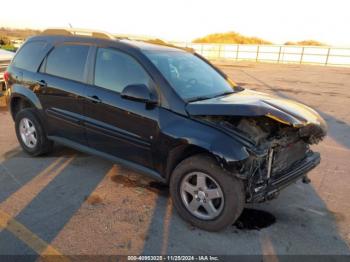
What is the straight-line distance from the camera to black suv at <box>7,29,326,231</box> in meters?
3.27

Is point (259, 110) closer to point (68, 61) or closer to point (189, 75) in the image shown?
point (189, 75)

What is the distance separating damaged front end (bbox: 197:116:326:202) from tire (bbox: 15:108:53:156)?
2.82m

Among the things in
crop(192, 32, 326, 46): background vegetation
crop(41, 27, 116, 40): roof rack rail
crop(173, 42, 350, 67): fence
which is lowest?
crop(192, 32, 326, 46): background vegetation

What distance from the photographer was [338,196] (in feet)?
14.1

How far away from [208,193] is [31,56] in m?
3.54

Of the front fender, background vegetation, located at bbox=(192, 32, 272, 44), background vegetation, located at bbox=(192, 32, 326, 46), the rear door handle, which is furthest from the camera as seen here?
background vegetation, located at bbox=(192, 32, 272, 44)

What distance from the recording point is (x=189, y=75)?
4246 millimetres

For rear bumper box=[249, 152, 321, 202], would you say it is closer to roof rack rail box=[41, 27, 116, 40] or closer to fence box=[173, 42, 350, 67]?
roof rack rail box=[41, 27, 116, 40]

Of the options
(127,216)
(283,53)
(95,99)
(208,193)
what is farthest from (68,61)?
(283,53)

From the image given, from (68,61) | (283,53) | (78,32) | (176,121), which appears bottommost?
(283,53)

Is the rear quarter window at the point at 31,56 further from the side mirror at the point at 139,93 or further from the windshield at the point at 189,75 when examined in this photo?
the side mirror at the point at 139,93

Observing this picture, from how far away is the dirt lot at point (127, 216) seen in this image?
10.4ft

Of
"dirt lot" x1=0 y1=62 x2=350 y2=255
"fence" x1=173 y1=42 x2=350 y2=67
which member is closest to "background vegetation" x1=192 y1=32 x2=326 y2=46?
"fence" x1=173 y1=42 x2=350 y2=67

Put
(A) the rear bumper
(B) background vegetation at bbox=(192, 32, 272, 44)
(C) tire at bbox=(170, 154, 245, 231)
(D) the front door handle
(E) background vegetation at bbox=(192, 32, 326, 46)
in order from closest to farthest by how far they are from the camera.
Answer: (C) tire at bbox=(170, 154, 245, 231) → (A) the rear bumper → (D) the front door handle → (E) background vegetation at bbox=(192, 32, 326, 46) → (B) background vegetation at bbox=(192, 32, 272, 44)
